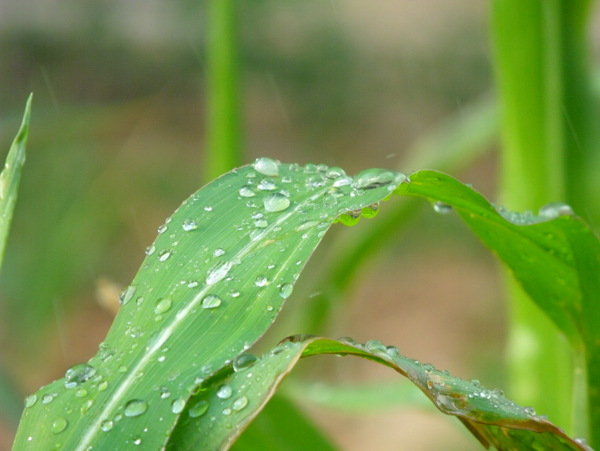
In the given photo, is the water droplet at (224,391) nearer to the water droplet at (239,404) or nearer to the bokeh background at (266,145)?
the water droplet at (239,404)

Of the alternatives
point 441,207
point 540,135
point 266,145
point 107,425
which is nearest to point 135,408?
point 107,425

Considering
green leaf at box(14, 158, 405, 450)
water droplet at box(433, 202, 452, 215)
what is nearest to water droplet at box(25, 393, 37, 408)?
green leaf at box(14, 158, 405, 450)

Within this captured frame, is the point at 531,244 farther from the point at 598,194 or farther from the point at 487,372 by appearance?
the point at 487,372

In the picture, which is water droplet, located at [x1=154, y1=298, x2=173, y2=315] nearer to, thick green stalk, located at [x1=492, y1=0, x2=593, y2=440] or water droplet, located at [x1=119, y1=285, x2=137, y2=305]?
water droplet, located at [x1=119, y1=285, x2=137, y2=305]

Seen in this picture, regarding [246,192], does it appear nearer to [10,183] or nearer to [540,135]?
[10,183]

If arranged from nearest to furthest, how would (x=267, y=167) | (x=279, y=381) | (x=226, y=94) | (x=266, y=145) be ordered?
(x=279, y=381), (x=267, y=167), (x=226, y=94), (x=266, y=145)

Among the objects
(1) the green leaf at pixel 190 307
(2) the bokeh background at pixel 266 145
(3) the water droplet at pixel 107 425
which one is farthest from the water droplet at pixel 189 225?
(2) the bokeh background at pixel 266 145
